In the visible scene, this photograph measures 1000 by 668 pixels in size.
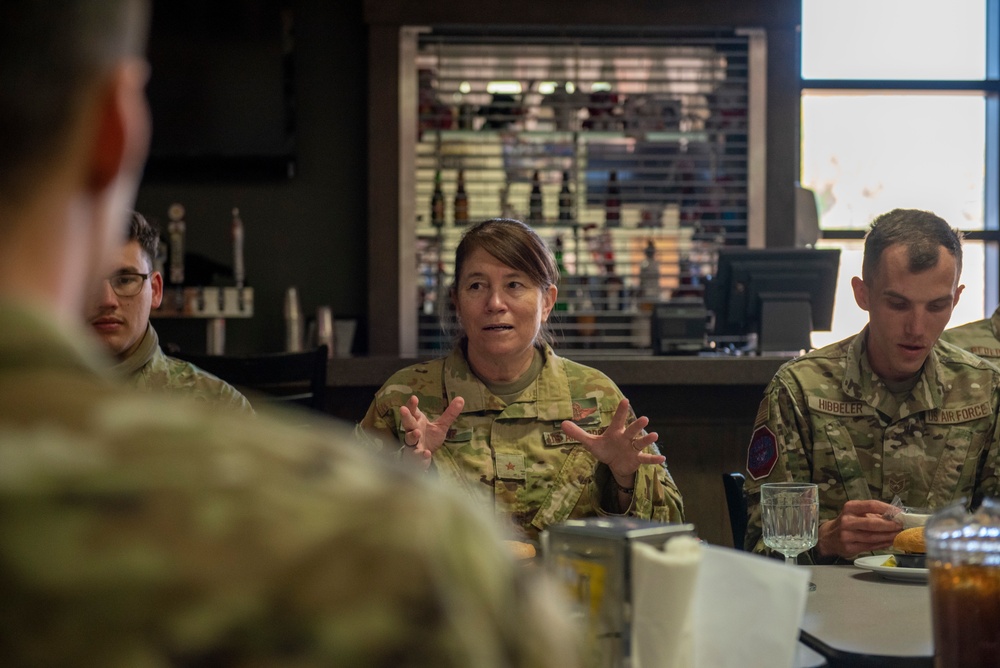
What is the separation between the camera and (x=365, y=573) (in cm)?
40

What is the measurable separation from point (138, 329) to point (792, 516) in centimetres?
152

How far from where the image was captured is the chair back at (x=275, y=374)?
9.16 feet

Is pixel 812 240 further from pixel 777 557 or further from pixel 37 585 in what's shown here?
pixel 37 585

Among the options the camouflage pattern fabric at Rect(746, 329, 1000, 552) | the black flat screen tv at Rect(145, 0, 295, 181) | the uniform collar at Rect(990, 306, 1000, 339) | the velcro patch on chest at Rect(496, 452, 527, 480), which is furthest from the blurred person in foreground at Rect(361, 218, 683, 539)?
the black flat screen tv at Rect(145, 0, 295, 181)

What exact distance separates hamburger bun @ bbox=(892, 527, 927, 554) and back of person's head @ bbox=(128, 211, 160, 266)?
172 cm

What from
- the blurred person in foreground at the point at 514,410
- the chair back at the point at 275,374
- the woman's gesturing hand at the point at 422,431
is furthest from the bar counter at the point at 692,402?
the woman's gesturing hand at the point at 422,431

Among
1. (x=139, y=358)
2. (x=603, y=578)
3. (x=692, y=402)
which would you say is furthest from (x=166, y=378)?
(x=692, y=402)

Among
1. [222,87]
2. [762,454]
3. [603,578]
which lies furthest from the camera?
[222,87]

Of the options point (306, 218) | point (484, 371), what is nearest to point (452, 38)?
point (306, 218)

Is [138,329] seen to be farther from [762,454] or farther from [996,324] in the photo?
[996,324]

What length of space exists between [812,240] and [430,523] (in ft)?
15.6

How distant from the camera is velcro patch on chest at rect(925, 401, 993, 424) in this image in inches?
88.7

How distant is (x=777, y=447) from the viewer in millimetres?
2189

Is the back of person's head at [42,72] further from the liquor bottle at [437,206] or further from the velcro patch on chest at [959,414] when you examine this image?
the liquor bottle at [437,206]
